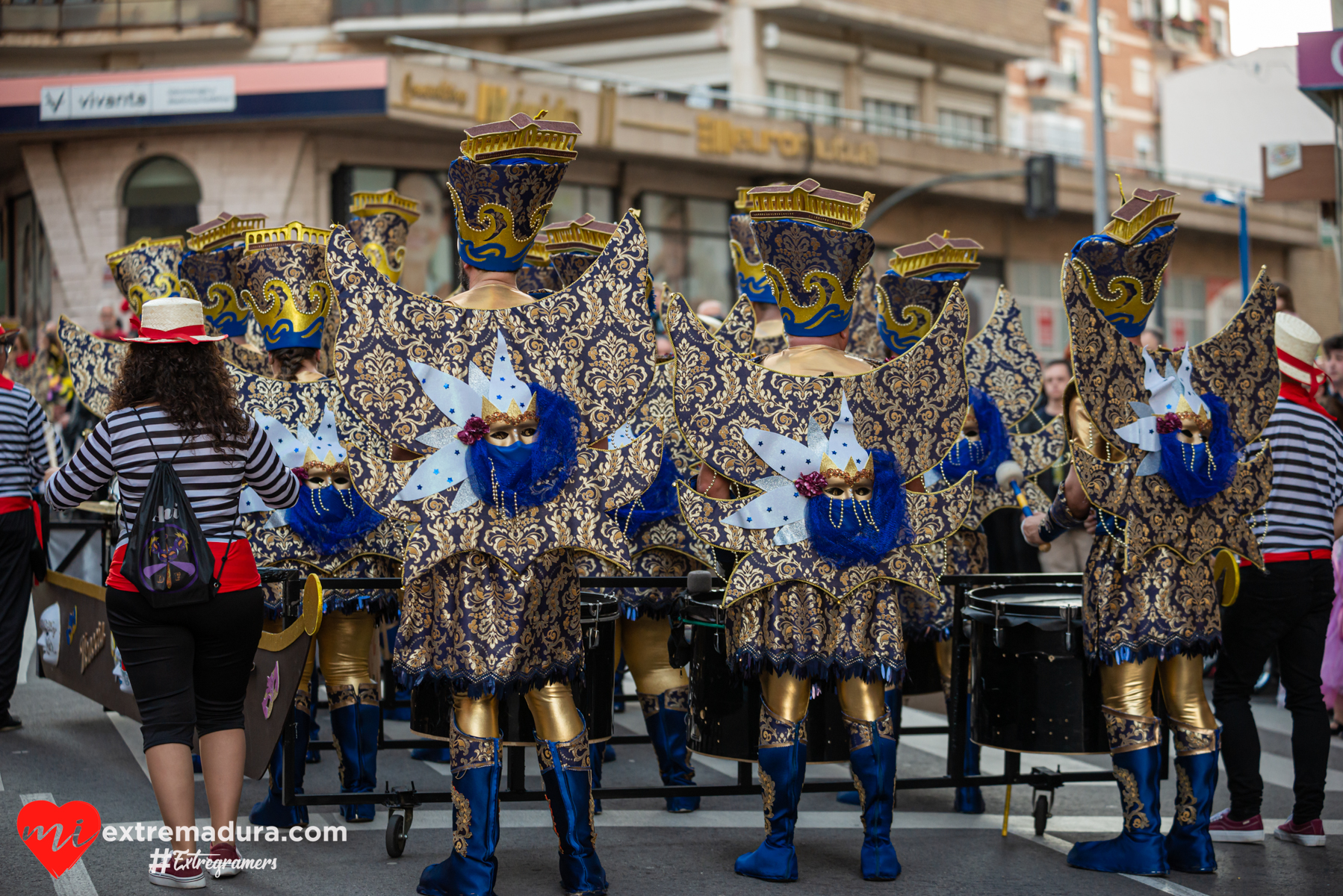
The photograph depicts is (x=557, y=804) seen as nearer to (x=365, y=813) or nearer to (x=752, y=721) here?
(x=752, y=721)

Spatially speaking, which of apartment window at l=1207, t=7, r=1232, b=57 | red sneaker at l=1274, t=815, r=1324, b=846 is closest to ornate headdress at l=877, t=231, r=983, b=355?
red sneaker at l=1274, t=815, r=1324, b=846

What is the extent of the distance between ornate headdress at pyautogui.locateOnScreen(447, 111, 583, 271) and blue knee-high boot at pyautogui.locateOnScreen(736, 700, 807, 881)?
194 centimetres

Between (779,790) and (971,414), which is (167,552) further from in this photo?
(971,414)

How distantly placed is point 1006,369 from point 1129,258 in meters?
1.93

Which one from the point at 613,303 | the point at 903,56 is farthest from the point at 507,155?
the point at 903,56

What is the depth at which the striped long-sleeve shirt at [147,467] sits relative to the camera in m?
4.66

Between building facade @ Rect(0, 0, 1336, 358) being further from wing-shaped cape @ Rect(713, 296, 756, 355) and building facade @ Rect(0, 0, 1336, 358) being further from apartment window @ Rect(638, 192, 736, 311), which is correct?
wing-shaped cape @ Rect(713, 296, 756, 355)

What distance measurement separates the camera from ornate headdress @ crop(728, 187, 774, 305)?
285 inches

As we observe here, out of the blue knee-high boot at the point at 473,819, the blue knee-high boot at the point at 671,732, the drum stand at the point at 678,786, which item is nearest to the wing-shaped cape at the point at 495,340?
the drum stand at the point at 678,786

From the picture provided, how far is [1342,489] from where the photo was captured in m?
6.12

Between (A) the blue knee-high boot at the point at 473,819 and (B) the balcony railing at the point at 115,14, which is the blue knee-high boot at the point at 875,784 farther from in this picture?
(B) the balcony railing at the point at 115,14

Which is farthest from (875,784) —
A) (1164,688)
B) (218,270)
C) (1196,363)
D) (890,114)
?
(890,114)

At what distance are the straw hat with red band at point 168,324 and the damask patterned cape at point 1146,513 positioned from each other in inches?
123

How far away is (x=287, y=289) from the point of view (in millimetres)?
6254
